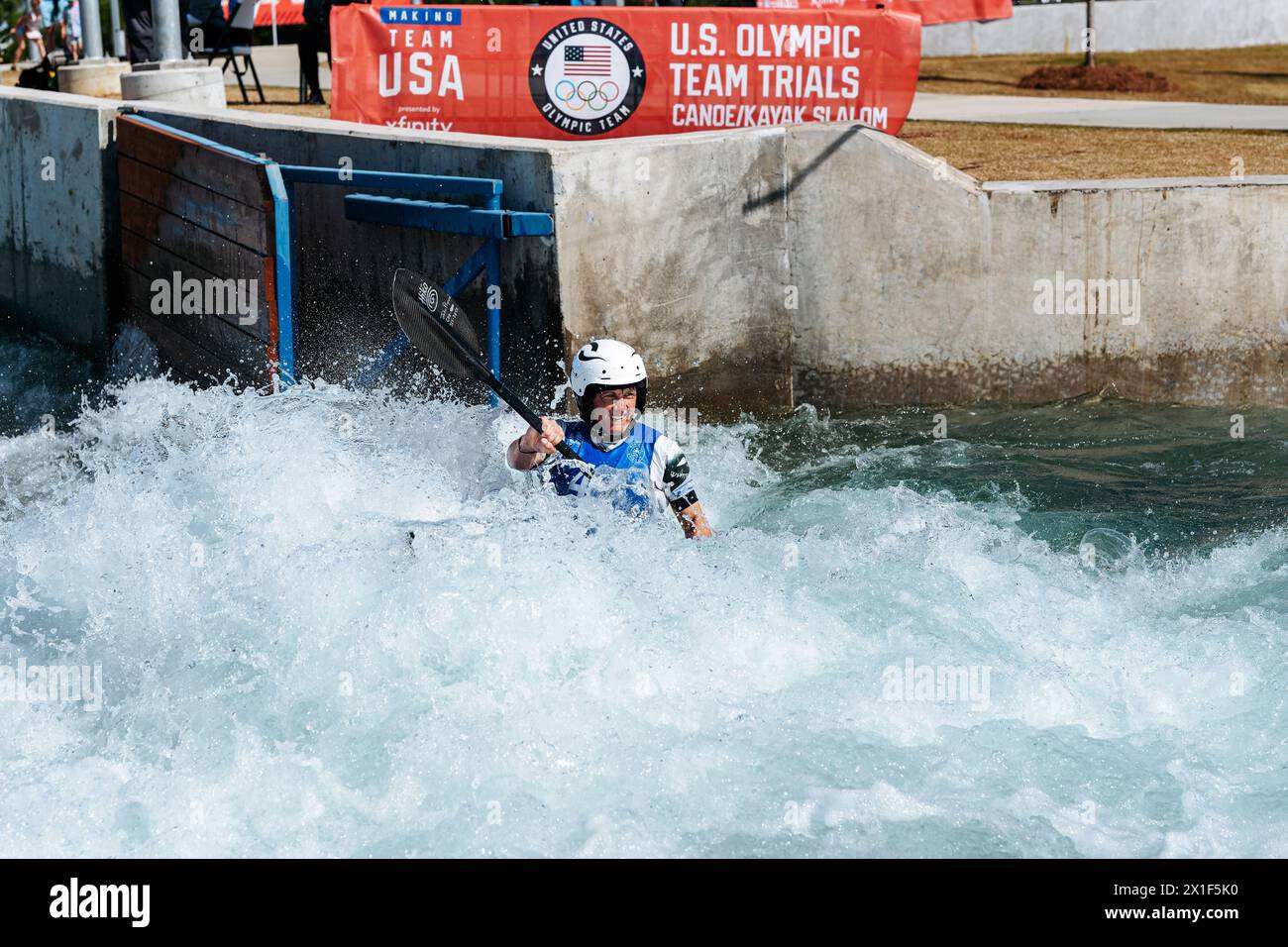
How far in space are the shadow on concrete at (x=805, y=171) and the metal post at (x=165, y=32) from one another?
5.26 m

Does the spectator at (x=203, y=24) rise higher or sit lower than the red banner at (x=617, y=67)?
higher

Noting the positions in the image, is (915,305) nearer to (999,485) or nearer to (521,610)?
(999,485)

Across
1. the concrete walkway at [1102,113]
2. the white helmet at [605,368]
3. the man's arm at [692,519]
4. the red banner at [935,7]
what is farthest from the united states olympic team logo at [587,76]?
Result: the concrete walkway at [1102,113]

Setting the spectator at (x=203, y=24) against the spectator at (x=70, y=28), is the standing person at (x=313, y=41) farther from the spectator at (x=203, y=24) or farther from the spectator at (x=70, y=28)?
the spectator at (x=70, y=28)

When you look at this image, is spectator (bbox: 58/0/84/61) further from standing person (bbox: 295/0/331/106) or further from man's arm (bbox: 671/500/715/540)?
man's arm (bbox: 671/500/715/540)

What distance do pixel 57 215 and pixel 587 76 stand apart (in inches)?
161

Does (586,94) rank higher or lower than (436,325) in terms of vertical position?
higher

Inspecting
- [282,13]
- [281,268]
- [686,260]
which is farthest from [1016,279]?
[282,13]

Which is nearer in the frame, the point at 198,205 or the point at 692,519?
the point at 692,519

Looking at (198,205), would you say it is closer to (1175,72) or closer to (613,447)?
(613,447)

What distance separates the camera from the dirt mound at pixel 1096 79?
60.9 feet

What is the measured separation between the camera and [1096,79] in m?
19.0
